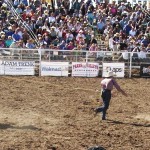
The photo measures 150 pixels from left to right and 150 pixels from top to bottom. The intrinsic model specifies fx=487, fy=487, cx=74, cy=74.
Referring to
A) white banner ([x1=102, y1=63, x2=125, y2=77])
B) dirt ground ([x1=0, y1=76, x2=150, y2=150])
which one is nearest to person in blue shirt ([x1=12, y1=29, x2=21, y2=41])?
dirt ground ([x1=0, y1=76, x2=150, y2=150])

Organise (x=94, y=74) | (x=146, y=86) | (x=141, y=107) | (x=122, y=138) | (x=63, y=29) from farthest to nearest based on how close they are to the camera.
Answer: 1. (x=63, y=29)
2. (x=94, y=74)
3. (x=146, y=86)
4. (x=141, y=107)
5. (x=122, y=138)

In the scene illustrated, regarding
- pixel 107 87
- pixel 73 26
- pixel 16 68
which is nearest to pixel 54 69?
pixel 16 68

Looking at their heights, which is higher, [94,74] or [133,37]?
[133,37]

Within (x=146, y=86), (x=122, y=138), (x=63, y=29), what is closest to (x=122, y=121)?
(x=122, y=138)

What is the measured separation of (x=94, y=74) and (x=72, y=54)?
4.76ft

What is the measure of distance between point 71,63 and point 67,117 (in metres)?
9.02

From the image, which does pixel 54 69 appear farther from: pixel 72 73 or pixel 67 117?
pixel 67 117

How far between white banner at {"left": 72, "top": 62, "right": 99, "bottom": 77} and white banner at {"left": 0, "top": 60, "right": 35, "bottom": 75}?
201 cm

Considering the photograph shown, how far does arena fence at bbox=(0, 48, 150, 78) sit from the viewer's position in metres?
23.1

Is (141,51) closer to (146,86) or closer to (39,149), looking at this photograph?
(146,86)

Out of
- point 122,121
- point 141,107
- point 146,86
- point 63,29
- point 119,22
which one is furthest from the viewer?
point 119,22

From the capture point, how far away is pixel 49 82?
70.5 ft

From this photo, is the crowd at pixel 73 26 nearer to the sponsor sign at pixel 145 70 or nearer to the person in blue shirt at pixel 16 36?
the person in blue shirt at pixel 16 36

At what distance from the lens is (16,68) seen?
75.8 feet
